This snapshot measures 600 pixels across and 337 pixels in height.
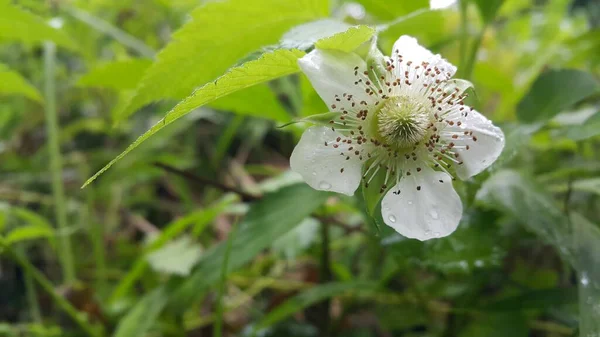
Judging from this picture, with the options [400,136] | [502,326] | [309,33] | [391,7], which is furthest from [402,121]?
[502,326]

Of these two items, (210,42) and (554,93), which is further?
(554,93)

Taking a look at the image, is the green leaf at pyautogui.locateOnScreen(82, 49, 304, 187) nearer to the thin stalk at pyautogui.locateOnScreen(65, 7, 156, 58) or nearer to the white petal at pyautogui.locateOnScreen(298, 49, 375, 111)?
the white petal at pyautogui.locateOnScreen(298, 49, 375, 111)

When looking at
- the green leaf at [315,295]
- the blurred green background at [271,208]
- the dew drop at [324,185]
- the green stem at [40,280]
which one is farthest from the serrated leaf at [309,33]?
the green stem at [40,280]

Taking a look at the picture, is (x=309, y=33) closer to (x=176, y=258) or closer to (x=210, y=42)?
(x=210, y=42)

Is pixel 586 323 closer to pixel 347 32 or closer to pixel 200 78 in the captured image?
pixel 347 32

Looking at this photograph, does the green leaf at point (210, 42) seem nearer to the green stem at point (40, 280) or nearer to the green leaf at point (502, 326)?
the green stem at point (40, 280)

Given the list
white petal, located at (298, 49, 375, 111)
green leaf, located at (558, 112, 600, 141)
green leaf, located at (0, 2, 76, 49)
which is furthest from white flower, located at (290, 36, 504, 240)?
green leaf, located at (0, 2, 76, 49)
